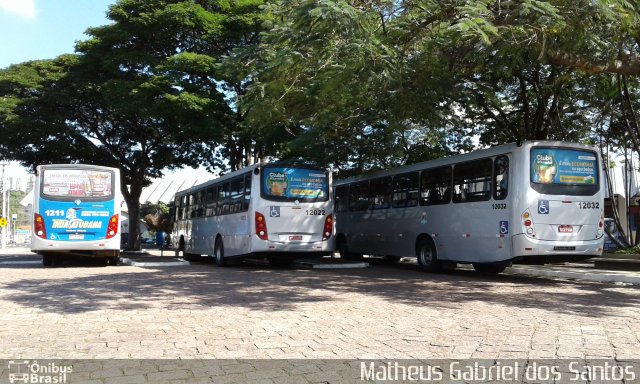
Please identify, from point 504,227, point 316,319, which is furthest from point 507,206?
point 316,319

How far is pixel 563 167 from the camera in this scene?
12.3 m

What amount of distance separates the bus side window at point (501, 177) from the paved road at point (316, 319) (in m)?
2.04

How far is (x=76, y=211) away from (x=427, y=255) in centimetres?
1034

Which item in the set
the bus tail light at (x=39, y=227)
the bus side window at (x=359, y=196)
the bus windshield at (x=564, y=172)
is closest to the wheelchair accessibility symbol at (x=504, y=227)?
the bus windshield at (x=564, y=172)

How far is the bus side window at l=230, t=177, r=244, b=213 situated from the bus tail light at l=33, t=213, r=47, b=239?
17.8ft

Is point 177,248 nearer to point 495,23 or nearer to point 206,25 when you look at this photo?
point 206,25

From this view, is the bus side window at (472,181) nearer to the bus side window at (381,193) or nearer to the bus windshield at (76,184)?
the bus side window at (381,193)

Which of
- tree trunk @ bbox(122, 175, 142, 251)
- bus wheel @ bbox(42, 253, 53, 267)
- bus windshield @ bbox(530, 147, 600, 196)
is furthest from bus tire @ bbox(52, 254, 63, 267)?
bus windshield @ bbox(530, 147, 600, 196)

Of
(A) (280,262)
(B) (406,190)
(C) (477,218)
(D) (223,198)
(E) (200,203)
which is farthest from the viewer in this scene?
(E) (200,203)

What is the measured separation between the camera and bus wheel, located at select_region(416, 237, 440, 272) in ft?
49.2

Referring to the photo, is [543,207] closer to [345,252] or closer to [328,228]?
[328,228]

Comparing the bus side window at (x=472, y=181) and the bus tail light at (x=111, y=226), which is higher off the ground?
the bus side window at (x=472, y=181)

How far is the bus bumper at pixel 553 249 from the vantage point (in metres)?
11.8

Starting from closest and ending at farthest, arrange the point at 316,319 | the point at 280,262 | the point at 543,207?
the point at 316,319 → the point at 543,207 → the point at 280,262
